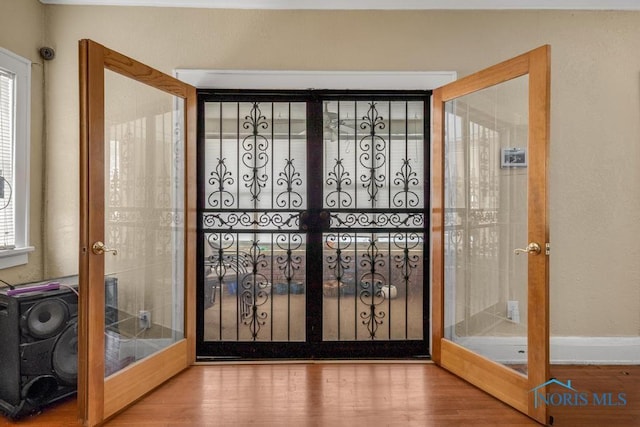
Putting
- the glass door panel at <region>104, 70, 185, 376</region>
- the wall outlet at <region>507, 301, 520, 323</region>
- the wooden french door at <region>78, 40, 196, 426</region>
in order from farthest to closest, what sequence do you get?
1. the wall outlet at <region>507, 301, 520, 323</region>
2. the glass door panel at <region>104, 70, 185, 376</region>
3. the wooden french door at <region>78, 40, 196, 426</region>

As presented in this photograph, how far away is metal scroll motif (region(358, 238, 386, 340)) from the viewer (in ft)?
9.10

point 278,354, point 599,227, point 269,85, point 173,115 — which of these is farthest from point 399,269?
point 173,115

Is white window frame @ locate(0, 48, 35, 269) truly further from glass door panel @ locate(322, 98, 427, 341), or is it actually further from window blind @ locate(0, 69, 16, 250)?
glass door panel @ locate(322, 98, 427, 341)

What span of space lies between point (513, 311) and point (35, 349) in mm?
2761

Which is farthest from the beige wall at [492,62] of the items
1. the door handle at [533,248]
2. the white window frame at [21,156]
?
the door handle at [533,248]

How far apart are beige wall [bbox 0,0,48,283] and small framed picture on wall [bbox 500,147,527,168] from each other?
320cm

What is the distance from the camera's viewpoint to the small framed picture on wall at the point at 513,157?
2.18 metres

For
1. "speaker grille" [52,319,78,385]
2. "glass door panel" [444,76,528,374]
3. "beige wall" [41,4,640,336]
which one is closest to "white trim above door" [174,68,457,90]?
"beige wall" [41,4,640,336]

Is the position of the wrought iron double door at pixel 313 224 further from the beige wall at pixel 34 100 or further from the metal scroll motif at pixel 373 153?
the beige wall at pixel 34 100

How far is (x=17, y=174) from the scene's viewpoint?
245 cm

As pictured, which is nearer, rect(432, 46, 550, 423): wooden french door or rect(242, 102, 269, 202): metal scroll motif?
rect(432, 46, 550, 423): wooden french door

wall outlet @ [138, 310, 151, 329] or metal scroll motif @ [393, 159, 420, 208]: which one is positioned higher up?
metal scroll motif @ [393, 159, 420, 208]

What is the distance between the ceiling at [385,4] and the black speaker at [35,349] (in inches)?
81.4

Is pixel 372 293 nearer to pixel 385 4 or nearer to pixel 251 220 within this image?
pixel 251 220
